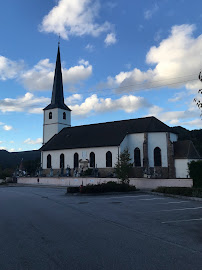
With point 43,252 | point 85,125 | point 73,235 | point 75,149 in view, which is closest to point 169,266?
point 43,252

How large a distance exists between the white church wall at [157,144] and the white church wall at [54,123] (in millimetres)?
20519

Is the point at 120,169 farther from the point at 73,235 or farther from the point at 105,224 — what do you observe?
the point at 73,235

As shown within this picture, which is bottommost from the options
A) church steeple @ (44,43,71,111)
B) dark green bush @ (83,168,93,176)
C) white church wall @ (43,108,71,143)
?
dark green bush @ (83,168,93,176)

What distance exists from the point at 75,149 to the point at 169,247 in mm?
39796

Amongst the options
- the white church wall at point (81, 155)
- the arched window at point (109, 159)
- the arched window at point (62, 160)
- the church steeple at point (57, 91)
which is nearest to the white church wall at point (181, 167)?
the white church wall at point (81, 155)

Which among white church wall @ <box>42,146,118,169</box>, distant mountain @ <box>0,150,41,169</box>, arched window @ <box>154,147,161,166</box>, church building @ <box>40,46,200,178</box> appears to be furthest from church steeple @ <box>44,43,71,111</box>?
distant mountain @ <box>0,150,41,169</box>

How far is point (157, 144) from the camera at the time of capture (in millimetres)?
39625

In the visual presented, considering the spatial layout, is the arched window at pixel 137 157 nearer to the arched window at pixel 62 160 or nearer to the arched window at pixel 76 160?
the arched window at pixel 76 160

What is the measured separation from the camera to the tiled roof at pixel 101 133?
4159 cm

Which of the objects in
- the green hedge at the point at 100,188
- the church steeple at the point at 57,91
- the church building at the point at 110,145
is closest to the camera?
the green hedge at the point at 100,188

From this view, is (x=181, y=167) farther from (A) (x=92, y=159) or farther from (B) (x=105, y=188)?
(B) (x=105, y=188)

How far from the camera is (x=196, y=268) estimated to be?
4906mm

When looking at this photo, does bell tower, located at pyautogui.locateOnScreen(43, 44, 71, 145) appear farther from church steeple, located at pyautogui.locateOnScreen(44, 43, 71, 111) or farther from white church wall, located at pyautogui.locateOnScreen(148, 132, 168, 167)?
white church wall, located at pyautogui.locateOnScreen(148, 132, 168, 167)

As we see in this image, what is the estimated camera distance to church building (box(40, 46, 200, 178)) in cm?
3827
